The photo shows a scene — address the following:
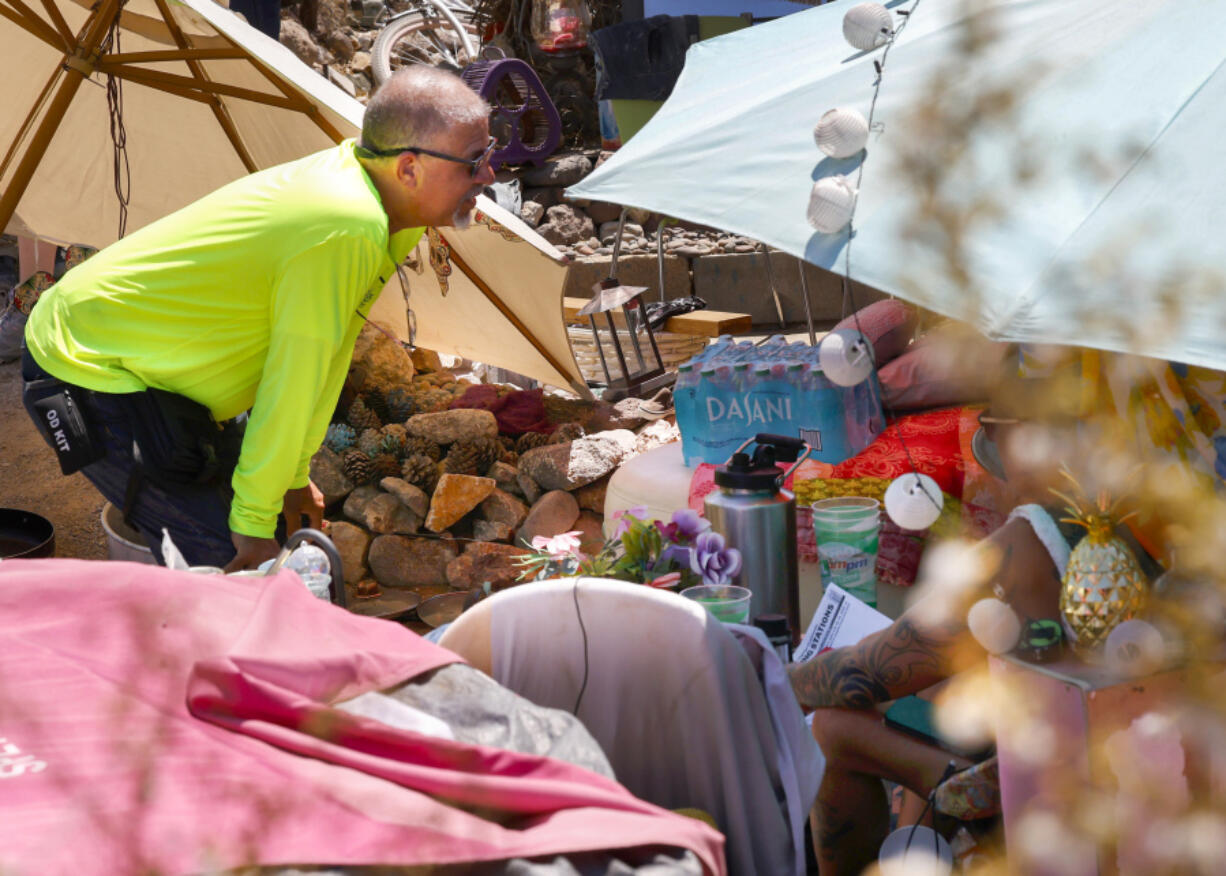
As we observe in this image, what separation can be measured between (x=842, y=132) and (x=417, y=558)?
3.40 meters

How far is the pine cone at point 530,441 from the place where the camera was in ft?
17.4

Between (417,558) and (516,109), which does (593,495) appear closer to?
(417,558)

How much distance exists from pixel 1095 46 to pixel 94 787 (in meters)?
1.78

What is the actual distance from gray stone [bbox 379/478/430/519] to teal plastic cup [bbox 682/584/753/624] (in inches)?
134

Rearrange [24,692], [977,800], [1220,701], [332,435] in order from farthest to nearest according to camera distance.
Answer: [332,435], [977,800], [24,692], [1220,701]

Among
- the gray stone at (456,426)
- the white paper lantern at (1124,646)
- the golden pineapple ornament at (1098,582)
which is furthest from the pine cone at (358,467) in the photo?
the white paper lantern at (1124,646)

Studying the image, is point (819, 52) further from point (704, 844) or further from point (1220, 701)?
point (1220, 701)

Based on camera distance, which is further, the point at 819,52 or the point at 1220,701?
the point at 819,52

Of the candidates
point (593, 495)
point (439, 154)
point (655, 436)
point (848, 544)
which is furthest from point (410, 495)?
point (848, 544)

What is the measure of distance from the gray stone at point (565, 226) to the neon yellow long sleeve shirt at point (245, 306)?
7.27 metres

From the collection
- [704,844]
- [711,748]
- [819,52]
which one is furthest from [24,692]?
[819,52]

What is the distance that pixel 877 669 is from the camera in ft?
6.19

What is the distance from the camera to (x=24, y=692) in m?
1.06

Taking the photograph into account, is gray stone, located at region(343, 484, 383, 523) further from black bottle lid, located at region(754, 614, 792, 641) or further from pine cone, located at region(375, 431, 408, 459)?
black bottle lid, located at region(754, 614, 792, 641)
